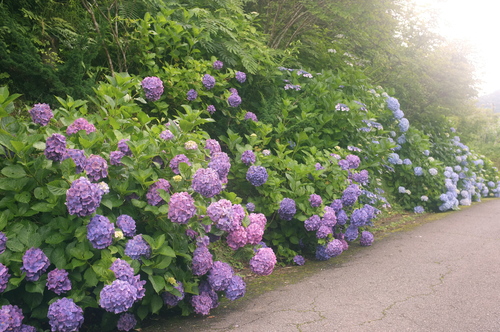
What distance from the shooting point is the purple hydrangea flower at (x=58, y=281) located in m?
2.11

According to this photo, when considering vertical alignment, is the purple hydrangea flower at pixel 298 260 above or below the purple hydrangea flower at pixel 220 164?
below

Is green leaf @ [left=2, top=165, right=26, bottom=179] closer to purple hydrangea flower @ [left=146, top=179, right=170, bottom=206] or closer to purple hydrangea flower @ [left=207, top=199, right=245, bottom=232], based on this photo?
purple hydrangea flower @ [left=146, top=179, right=170, bottom=206]

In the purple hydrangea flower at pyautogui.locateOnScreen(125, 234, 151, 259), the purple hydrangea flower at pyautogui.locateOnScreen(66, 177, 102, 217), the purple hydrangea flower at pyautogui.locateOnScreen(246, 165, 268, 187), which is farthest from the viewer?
the purple hydrangea flower at pyautogui.locateOnScreen(246, 165, 268, 187)

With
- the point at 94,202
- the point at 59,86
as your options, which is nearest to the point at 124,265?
the point at 94,202

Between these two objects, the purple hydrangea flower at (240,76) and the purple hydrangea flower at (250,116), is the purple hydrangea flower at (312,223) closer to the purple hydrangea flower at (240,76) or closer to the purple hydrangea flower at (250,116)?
the purple hydrangea flower at (250,116)

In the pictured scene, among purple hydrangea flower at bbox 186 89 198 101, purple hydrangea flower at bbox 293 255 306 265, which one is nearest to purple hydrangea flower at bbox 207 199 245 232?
purple hydrangea flower at bbox 293 255 306 265

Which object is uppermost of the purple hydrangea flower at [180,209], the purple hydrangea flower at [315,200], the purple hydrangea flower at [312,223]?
the purple hydrangea flower at [180,209]

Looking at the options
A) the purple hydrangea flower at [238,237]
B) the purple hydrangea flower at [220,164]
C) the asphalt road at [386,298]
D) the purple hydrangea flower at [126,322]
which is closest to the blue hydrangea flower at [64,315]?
the purple hydrangea flower at [126,322]

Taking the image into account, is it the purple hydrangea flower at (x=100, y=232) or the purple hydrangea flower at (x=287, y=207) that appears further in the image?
the purple hydrangea flower at (x=287, y=207)

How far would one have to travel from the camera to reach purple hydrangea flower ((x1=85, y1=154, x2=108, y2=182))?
2297 millimetres

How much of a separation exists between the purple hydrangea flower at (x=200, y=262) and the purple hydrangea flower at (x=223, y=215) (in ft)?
0.68

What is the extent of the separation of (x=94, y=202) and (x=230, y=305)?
1344 mm

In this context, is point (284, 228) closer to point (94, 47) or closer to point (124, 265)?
point (124, 265)

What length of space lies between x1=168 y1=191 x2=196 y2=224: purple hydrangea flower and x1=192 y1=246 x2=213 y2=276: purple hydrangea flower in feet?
1.11
